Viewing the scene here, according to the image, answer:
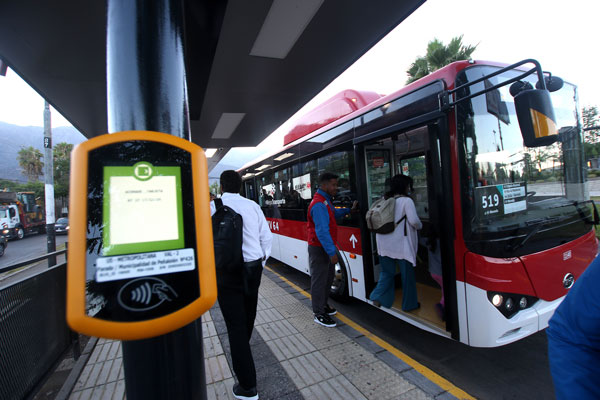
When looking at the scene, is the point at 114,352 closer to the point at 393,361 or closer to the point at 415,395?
the point at 393,361

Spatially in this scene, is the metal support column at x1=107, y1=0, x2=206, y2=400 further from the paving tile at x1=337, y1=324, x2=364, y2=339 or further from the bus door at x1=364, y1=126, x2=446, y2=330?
the paving tile at x1=337, y1=324, x2=364, y2=339

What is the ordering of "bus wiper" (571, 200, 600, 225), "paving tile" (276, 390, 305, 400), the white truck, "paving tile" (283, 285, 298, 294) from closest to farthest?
1. "paving tile" (276, 390, 305, 400)
2. "bus wiper" (571, 200, 600, 225)
3. "paving tile" (283, 285, 298, 294)
4. the white truck

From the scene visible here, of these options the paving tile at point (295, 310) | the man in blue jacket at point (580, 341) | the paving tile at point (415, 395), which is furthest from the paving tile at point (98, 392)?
the man in blue jacket at point (580, 341)

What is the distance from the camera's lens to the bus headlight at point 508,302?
109 inches

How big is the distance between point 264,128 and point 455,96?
21.6 feet

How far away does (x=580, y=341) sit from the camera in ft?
3.47

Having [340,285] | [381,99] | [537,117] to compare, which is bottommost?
[340,285]

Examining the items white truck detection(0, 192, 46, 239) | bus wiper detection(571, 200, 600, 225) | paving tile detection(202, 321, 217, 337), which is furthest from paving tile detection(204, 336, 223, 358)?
white truck detection(0, 192, 46, 239)

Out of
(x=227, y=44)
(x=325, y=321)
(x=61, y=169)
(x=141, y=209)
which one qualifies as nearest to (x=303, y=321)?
(x=325, y=321)

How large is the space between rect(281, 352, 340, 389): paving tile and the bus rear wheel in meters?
1.66

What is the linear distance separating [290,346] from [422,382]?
148cm

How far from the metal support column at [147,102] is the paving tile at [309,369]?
186 centimetres

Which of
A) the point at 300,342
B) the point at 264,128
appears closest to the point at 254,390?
the point at 300,342

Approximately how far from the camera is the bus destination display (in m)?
2.89
